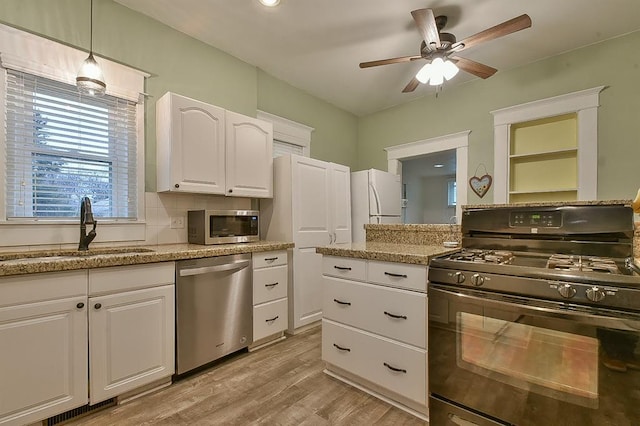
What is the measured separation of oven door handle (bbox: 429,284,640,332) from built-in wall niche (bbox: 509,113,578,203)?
8.12 feet

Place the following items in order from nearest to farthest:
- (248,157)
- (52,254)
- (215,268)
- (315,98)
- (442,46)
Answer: (52,254) → (215,268) → (442,46) → (248,157) → (315,98)

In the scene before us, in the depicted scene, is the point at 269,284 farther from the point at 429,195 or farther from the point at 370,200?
the point at 429,195

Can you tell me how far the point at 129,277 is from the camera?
1.77 m

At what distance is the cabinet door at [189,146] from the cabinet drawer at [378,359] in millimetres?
1560

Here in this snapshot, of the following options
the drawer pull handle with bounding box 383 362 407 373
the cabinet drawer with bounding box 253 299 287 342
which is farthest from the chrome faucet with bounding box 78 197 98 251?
the drawer pull handle with bounding box 383 362 407 373

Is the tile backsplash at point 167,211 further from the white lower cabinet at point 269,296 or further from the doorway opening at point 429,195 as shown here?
the doorway opening at point 429,195

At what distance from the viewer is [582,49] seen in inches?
116

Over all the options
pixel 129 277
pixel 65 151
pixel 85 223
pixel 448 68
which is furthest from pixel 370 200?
pixel 65 151

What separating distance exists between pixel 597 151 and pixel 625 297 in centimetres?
255

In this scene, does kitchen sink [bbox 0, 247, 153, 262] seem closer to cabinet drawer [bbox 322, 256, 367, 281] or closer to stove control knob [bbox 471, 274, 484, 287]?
cabinet drawer [bbox 322, 256, 367, 281]

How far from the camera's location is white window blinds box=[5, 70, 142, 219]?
6.25 feet

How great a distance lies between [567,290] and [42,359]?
253 centimetres

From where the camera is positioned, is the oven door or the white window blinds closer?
the oven door

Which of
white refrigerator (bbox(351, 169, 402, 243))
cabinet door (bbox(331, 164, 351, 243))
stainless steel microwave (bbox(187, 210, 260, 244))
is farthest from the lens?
white refrigerator (bbox(351, 169, 402, 243))
